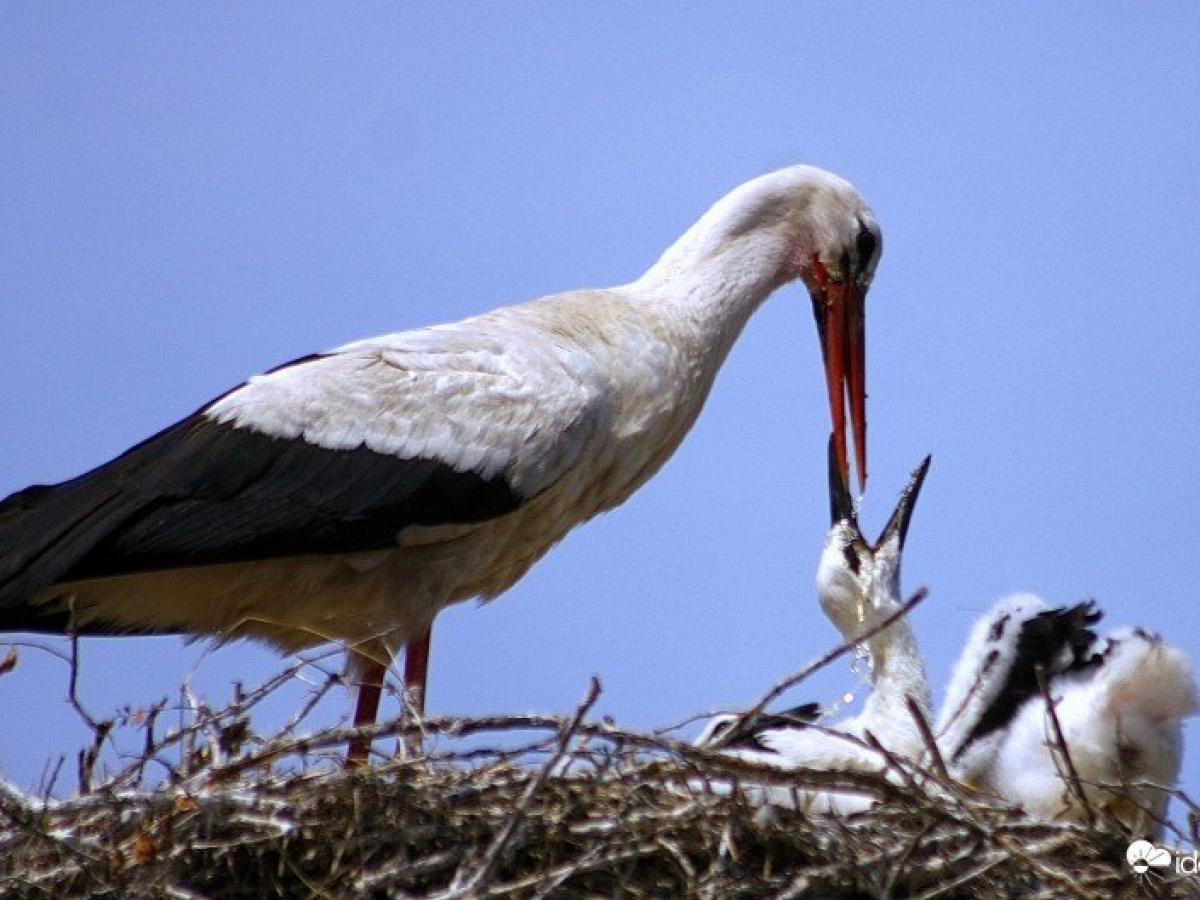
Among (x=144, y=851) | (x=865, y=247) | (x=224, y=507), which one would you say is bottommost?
(x=144, y=851)

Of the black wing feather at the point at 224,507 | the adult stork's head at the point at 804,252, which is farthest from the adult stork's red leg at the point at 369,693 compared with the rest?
the adult stork's head at the point at 804,252

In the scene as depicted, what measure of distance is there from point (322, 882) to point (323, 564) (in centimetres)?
150

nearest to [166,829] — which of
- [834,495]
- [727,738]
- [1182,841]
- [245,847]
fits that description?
[245,847]

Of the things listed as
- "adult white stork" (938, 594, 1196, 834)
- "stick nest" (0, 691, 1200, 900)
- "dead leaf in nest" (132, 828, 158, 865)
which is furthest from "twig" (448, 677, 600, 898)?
"adult white stork" (938, 594, 1196, 834)

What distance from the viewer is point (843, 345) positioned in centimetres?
770

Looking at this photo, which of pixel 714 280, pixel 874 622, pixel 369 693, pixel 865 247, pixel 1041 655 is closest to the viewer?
pixel 1041 655

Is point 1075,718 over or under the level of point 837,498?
under

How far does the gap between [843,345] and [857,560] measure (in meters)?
1.26

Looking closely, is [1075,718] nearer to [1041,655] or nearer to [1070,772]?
[1041,655]

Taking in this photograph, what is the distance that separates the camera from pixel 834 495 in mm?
8727

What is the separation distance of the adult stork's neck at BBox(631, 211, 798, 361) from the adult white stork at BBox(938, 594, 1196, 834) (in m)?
1.26

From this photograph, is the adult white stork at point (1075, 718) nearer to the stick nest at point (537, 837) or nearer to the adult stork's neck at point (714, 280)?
the stick nest at point (537, 837)

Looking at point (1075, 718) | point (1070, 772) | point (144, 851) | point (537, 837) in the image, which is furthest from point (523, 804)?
point (1075, 718)

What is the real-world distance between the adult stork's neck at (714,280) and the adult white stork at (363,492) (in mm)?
130
